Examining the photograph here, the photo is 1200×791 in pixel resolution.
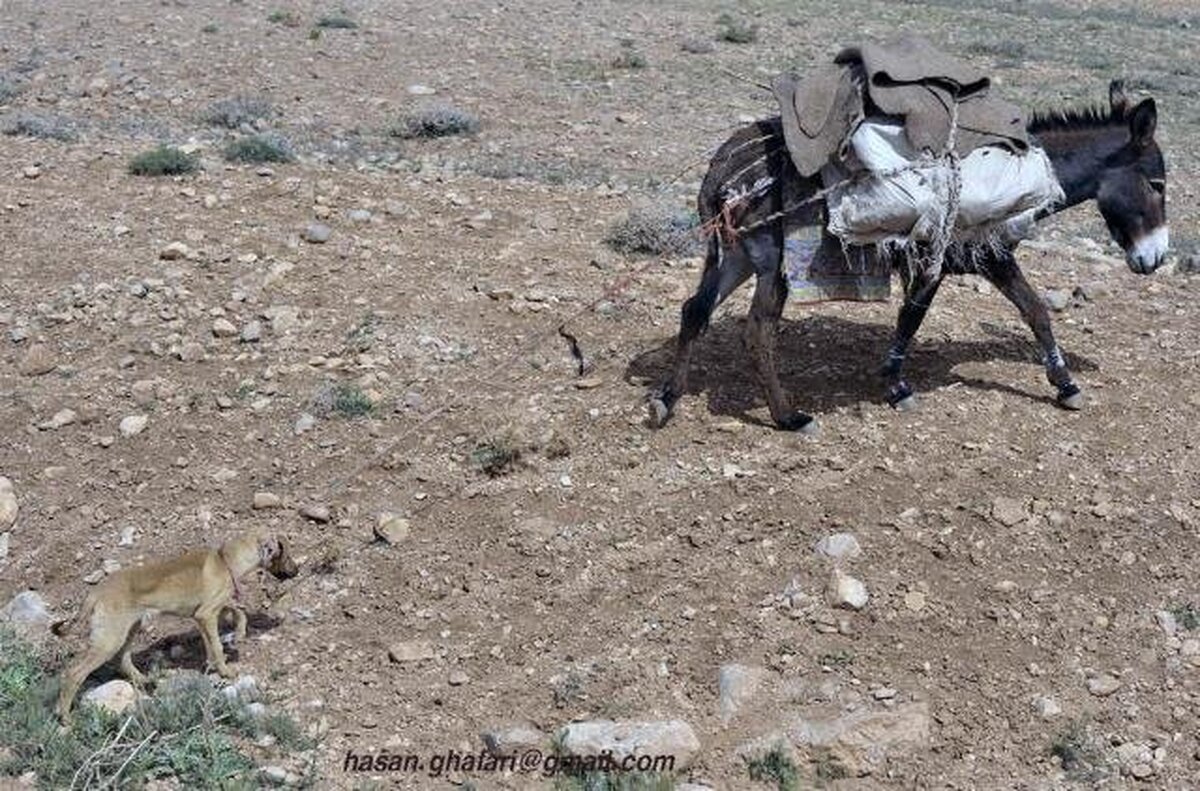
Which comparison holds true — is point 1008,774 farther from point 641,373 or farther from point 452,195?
point 452,195

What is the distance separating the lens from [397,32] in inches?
668

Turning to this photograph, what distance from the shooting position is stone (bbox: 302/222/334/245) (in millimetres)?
9062

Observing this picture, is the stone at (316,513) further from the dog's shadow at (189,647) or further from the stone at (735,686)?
the stone at (735,686)

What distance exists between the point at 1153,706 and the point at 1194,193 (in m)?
8.14

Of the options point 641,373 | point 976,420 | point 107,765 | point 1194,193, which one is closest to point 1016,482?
point 976,420

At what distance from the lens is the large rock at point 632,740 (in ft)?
15.8

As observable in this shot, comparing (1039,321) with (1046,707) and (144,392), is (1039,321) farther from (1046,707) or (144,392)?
(144,392)

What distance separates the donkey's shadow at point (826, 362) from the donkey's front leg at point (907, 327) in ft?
→ 0.48

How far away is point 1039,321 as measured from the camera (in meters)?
6.96

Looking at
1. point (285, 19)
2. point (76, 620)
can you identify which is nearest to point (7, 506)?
point (76, 620)

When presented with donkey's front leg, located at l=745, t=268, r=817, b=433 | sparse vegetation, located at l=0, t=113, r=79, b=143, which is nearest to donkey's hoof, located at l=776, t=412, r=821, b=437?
donkey's front leg, located at l=745, t=268, r=817, b=433

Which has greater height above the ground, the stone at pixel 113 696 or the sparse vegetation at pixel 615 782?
→ the sparse vegetation at pixel 615 782

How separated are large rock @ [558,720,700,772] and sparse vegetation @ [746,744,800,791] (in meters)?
0.22

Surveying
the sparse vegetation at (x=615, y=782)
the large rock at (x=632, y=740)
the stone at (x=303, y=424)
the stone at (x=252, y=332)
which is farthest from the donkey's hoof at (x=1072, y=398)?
the stone at (x=252, y=332)
